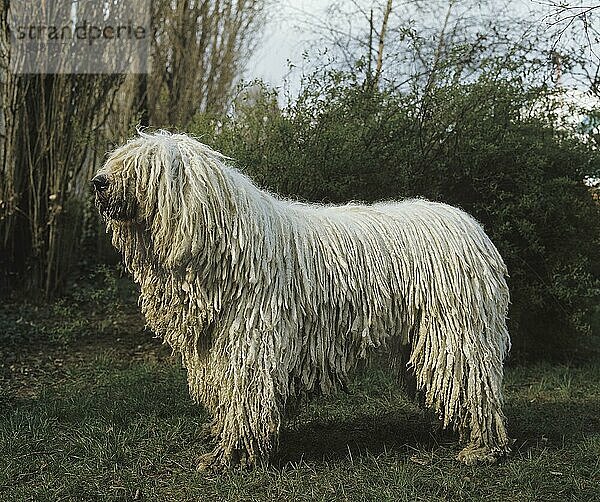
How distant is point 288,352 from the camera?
3.70 meters

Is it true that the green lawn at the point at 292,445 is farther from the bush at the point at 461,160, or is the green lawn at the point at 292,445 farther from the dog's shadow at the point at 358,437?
the bush at the point at 461,160

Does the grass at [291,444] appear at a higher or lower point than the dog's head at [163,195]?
lower

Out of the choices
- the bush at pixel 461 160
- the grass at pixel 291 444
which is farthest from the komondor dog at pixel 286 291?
the bush at pixel 461 160

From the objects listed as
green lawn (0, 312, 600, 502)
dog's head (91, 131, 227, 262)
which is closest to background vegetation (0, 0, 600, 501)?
green lawn (0, 312, 600, 502)

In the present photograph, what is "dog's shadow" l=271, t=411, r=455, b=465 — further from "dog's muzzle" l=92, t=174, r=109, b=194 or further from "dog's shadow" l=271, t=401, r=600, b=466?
"dog's muzzle" l=92, t=174, r=109, b=194

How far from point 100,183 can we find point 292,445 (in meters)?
1.88

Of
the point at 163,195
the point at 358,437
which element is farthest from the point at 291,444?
the point at 163,195

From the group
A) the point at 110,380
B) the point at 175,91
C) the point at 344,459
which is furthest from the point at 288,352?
the point at 175,91

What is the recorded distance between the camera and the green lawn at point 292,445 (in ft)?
12.0

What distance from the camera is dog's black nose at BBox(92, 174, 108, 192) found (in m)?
3.38

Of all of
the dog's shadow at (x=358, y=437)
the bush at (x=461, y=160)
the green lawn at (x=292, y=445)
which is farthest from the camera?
the bush at (x=461, y=160)

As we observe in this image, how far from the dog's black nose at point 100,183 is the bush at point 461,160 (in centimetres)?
235

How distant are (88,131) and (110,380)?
9.68 ft

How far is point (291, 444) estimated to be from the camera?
428 centimetres
